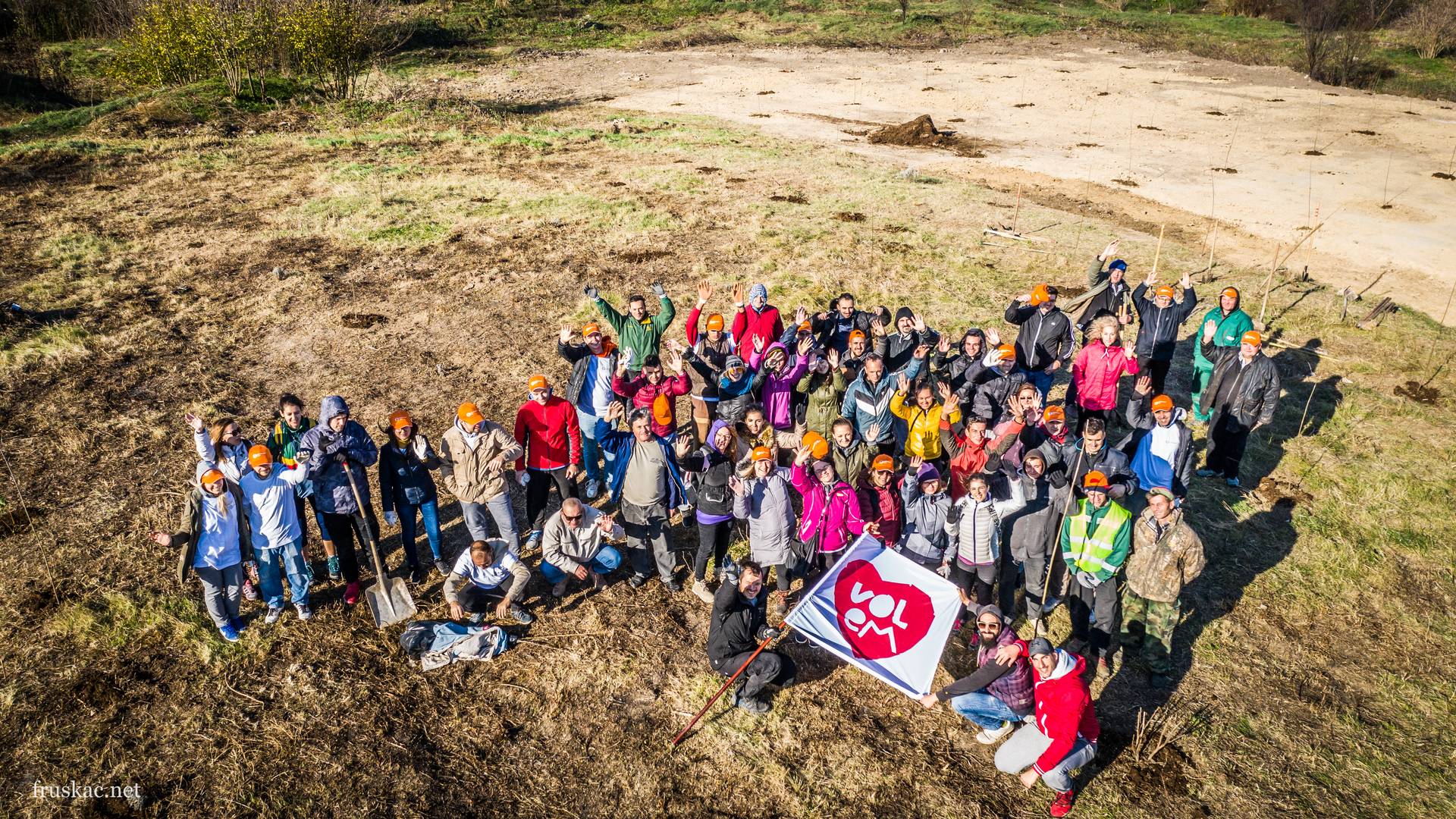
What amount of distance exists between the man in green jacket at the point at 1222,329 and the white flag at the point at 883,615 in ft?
21.5

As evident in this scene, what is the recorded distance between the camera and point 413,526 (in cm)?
884

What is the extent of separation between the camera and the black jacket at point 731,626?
713 centimetres

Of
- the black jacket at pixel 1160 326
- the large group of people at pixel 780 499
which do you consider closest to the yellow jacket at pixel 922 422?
the large group of people at pixel 780 499

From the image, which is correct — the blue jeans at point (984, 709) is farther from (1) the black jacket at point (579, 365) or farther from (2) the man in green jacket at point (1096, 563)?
(1) the black jacket at point (579, 365)

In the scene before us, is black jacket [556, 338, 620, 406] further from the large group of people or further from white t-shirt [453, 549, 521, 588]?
white t-shirt [453, 549, 521, 588]

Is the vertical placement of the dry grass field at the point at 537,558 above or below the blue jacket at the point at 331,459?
below

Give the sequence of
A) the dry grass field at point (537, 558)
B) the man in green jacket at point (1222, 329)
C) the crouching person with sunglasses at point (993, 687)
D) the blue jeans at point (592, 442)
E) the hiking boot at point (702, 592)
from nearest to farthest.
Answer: the crouching person with sunglasses at point (993, 687)
the dry grass field at point (537, 558)
the hiking boot at point (702, 592)
the blue jeans at point (592, 442)
the man in green jacket at point (1222, 329)

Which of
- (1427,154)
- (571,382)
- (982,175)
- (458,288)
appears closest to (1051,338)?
(571,382)

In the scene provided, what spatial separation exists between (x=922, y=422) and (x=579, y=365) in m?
4.31

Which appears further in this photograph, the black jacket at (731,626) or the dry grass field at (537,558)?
the black jacket at (731,626)

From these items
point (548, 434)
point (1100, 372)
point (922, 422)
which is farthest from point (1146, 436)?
point (548, 434)

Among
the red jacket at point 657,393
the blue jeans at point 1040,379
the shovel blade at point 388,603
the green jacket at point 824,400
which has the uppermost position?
the red jacket at point 657,393

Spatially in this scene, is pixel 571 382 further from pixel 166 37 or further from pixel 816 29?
pixel 816 29

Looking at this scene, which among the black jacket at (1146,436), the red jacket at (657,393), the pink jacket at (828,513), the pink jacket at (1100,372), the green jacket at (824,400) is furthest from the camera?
the pink jacket at (1100,372)
